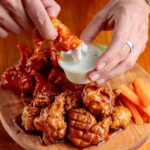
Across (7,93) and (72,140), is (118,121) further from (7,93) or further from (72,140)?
(7,93)

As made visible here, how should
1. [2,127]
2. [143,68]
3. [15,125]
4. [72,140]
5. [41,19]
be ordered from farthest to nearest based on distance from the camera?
[143,68]
[2,127]
[15,125]
[72,140]
[41,19]

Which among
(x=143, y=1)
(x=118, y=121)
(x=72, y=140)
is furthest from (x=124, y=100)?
(x=143, y=1)

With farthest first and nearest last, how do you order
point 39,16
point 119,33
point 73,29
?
point 73,29, point 119,33, point 39,16

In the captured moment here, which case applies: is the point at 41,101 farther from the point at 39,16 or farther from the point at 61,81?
the point at 39,16

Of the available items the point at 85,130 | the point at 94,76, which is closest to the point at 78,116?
the point at 85,130

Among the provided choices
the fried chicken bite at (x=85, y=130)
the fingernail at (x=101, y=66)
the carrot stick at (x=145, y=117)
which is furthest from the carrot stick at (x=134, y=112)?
the fingernail at (x=101, y=66)

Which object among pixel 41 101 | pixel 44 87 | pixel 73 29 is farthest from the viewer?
pixel 73 29

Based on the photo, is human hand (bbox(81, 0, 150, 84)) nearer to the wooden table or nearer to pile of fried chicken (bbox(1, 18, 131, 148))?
pile of fried chicken (bbox(1, 18, 131, 148))
